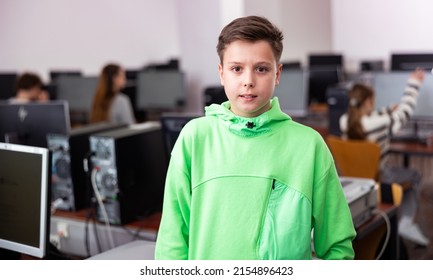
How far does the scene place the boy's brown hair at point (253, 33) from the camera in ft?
4.40

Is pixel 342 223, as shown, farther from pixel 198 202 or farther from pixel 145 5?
pixel 145 5

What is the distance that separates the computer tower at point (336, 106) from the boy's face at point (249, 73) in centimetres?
295

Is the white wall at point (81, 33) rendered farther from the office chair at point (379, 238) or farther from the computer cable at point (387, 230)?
the computer cable at point (387, 230)

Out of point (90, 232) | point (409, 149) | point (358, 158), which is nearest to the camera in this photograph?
point (90, 232)

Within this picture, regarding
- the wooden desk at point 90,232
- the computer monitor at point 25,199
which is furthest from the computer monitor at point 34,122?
the computer monitor at point 25,199

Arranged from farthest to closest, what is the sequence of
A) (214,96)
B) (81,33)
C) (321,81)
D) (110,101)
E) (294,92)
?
(81,33) → (321,81) → (294,92) → (110,101) → (214,96)

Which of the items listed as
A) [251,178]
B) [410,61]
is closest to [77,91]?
[410,61]

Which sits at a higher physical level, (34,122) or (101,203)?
(34,122)

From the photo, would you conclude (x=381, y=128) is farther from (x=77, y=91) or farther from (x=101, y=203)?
(x=77, y=91)

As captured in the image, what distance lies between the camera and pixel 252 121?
137 centimetres

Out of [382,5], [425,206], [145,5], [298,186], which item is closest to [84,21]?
[145,5]

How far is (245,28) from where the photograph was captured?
4.41ft

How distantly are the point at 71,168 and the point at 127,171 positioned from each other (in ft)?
1.02
